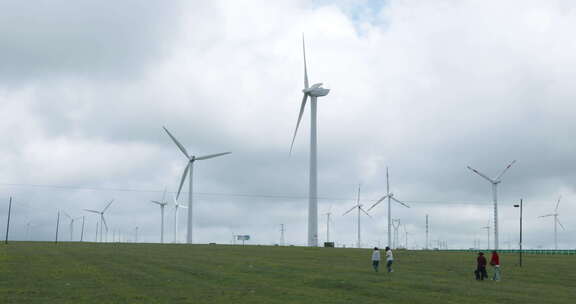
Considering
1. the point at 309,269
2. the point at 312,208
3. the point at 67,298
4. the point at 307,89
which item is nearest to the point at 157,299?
the point at 67,298

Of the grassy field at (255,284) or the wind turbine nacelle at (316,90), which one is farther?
the wind turbine nacelle at (316,90)

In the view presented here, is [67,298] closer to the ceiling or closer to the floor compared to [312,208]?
closer to the floor

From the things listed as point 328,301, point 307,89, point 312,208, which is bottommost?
point 328,301

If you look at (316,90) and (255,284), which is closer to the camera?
(255,284)

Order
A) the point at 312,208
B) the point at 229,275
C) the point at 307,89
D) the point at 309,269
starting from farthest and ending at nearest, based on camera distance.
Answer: the point at 307,89
the point at 312,208
the point at 309,269
the point at 229,275

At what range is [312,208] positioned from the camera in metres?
123

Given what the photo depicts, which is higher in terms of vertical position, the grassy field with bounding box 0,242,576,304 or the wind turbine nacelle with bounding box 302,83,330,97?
the wind turbine nacelle with bounding box 302,83,330,97

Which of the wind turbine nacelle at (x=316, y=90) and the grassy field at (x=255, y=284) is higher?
the wind turbine nacelle at (x=316, y=90)

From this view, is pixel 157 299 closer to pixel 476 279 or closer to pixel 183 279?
pixel 183 279

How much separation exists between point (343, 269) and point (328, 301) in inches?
989

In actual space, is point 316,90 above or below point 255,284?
above

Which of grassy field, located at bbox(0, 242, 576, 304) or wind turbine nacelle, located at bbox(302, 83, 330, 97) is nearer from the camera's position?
grassy field, located at bbox(0, 242, 576, 304)

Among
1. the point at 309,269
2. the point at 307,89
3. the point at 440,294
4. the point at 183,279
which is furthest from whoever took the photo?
the point at 307,89

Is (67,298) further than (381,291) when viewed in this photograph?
No
